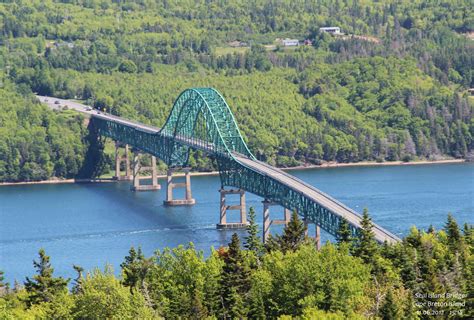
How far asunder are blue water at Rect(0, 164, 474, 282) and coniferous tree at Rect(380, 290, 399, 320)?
4142 centimetres

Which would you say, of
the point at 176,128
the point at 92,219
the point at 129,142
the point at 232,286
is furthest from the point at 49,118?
the point at 232,286

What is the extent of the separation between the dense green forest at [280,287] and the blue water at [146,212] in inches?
1128

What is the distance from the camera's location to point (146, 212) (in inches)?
5699

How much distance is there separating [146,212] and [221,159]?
8.72m

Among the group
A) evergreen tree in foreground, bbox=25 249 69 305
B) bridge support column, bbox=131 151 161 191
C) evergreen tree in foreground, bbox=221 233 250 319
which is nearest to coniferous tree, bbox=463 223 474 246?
evergreen tree in foreground, bbox=221 233 250 319

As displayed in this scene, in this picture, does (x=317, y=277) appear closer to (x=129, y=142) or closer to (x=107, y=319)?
(x=107, y=319)

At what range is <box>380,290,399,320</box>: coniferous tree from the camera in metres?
69.2

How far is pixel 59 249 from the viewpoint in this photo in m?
122

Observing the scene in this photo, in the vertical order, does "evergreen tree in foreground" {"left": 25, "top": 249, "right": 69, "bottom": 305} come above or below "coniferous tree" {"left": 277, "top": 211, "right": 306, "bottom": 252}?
below

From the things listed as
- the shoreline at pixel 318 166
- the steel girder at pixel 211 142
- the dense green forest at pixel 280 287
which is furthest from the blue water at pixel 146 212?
the dense green forest at pixel 280 287

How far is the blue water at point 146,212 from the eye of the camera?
12044 centimetres

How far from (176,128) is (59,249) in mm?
43641

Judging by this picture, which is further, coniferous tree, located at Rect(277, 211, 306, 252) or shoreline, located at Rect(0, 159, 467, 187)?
shoreline, located at Rect(0, 159, 467, 187)

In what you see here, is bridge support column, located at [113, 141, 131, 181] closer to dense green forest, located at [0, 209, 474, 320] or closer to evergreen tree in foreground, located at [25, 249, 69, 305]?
dense green forest, located at [0, 209, 474, 320]
